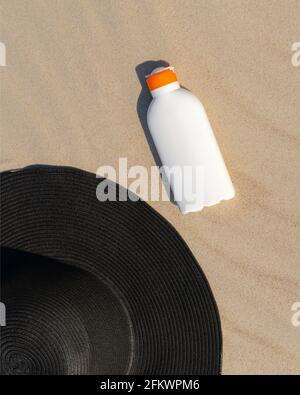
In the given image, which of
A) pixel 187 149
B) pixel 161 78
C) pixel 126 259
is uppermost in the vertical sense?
pixel 161 78

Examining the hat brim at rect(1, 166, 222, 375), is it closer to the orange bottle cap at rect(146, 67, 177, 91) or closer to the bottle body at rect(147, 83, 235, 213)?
the bottle body at rect(147, 83, 235, 213)

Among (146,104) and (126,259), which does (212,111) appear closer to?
(146,104)

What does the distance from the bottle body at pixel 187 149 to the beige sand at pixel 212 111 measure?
0.12ft

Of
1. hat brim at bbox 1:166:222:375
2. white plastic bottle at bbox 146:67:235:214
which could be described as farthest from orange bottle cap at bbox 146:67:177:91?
hat brim at bbox 1:166:222:375

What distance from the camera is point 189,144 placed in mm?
945

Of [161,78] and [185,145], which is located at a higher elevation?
[161,78]

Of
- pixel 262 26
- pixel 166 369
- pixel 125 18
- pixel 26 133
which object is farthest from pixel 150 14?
pixel 166 369

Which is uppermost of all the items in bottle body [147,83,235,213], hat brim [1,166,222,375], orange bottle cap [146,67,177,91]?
orange bottle cap [146,67,177,91]

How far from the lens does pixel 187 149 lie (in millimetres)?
949

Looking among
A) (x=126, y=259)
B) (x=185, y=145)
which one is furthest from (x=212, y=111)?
(x=126, y=259)

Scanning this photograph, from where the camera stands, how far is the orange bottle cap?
0.91 meters

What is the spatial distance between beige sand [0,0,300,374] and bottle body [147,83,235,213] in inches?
1.4

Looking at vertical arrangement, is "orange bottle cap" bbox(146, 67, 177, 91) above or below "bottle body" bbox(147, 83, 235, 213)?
above

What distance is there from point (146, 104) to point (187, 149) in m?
0.13
